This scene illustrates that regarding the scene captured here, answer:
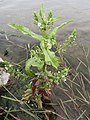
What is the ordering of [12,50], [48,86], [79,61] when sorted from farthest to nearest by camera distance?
[12,50], [79,61], [48,86]

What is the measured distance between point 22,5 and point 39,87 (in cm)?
427

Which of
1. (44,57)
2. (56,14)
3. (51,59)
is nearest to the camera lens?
(51,59)

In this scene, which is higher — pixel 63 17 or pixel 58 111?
pixel 63 17

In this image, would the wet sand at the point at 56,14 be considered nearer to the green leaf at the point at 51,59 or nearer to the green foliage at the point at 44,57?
the green foliage at the point at 44,57

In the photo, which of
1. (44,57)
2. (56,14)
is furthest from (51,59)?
(56,14)

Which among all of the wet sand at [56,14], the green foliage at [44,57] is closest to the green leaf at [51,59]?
the green foliage at [44,57]

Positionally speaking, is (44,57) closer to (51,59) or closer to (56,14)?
(51,59)

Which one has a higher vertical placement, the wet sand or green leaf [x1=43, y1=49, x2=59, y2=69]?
green leaf [x1=43, y1=49, x2=59, y2=69]

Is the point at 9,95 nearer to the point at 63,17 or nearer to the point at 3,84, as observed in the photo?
the point at 3,84

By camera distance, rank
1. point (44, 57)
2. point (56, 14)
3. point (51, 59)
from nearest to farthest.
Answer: point (51, 59)
point (44, 57)
point (56, 14)

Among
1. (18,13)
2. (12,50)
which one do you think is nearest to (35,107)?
(12,50)

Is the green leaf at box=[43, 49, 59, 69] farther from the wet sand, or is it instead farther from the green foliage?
the wet sand

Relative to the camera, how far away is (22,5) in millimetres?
6492

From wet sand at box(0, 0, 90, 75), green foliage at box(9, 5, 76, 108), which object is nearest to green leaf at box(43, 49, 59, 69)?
green foliage at box(9, 5, 76, 108)
